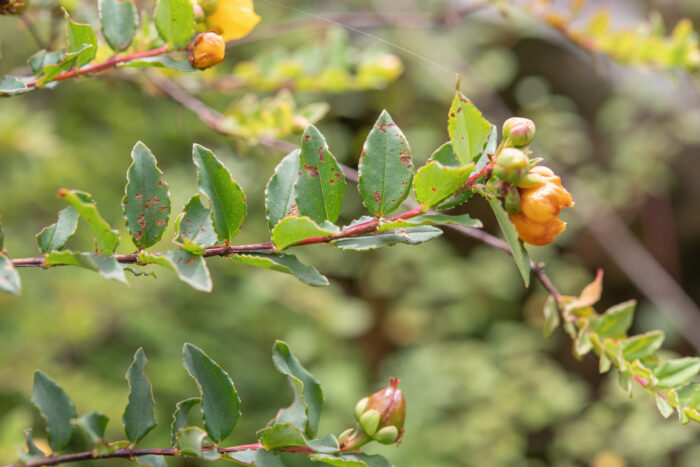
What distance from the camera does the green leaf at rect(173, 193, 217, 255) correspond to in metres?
0.38

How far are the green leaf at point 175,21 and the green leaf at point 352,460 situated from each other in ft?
0.98

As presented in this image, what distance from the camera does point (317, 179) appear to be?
38 cm

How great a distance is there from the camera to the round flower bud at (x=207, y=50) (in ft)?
1.37

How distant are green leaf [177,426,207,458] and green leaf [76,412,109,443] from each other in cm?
4

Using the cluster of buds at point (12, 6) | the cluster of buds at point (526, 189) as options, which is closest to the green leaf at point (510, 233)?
the cluster of buds at point (526, 189)

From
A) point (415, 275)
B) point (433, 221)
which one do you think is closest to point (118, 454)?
point (433, 221)

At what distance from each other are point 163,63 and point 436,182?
0.22 metres

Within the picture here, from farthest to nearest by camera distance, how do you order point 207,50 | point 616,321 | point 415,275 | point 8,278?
point 415,275, point 616,321, point 207,50, point 8,278

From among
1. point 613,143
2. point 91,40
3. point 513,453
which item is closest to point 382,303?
point 513,453

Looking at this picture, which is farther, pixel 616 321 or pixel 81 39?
pixel 616 321

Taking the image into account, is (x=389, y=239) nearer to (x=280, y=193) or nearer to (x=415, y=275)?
(x=280, y=193)

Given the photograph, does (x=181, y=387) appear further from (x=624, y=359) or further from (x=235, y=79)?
(x=624, y=359)

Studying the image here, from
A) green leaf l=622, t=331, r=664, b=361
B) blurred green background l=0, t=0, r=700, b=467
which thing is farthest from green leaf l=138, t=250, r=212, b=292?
blurred green background l=0, t=0, r=700, b=467

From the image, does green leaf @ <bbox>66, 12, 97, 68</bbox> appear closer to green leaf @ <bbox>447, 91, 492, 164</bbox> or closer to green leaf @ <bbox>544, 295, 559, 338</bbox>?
green leaf @ <bbox>447, 91, 492, 164</bbox>
